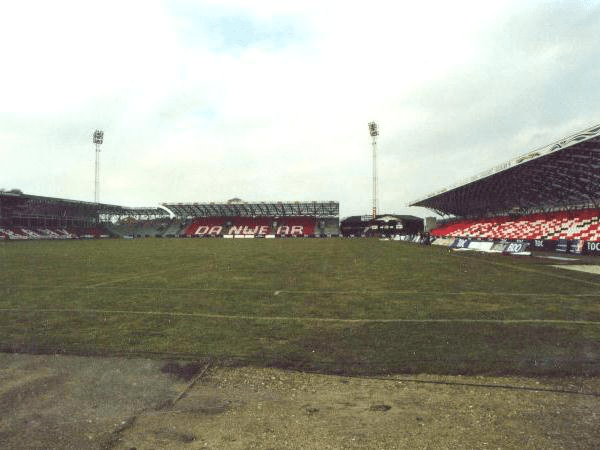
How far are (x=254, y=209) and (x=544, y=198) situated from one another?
64534 mm

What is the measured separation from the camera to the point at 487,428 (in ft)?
11.2

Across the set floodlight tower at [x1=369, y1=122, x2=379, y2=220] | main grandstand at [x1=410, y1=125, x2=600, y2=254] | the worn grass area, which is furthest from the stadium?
floodlight tower at [x1=369, y1=122, x2=379, y2=220]

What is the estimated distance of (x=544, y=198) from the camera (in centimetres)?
4309

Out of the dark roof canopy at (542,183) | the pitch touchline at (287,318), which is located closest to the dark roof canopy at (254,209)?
the dark roof canopy at (542,183)

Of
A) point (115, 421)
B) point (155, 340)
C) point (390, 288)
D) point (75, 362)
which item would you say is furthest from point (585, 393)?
point (390, 288)

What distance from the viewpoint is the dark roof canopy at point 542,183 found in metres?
27.5

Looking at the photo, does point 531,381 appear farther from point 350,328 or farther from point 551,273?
point 551,273

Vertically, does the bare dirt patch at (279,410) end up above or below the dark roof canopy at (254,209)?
below

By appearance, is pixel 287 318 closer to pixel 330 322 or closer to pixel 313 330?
pixel 330 322

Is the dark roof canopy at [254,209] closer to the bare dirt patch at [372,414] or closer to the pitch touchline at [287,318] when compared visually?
the pitch touchline at [287,318]

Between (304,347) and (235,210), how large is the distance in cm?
9305

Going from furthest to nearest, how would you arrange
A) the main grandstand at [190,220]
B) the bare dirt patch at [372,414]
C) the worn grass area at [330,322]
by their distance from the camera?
the main grandstand at [190,220], the worn grass area at [330,322], the bare dirt patch at [372,414]

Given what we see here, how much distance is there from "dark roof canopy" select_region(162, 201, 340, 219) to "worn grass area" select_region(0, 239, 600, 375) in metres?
78.4

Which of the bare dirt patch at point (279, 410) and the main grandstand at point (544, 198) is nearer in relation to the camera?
the bare dirt patch at point (279, 410)
